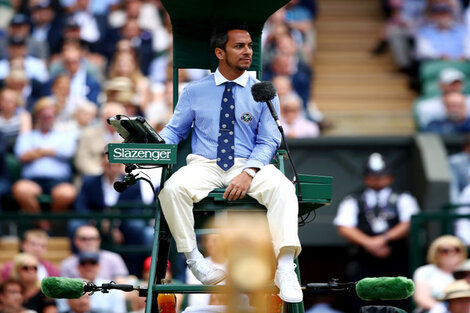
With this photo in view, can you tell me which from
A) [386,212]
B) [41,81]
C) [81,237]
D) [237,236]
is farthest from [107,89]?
[237,236]

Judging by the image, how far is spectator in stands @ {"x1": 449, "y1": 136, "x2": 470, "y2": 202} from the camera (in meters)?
12.8

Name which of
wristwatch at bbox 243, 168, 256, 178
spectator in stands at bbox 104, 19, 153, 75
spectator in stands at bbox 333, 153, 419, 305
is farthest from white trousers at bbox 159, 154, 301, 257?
spectator in stands at bbox 104, 19, 153, 75

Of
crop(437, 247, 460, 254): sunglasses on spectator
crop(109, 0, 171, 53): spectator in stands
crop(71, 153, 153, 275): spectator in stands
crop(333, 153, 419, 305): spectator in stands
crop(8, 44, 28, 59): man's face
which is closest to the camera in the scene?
crop(437, 247, 460, 254): sunglasses on spectator

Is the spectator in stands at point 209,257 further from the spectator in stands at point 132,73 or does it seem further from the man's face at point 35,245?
the spectator in stands at point 132,73

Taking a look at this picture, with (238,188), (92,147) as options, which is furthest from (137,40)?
(238,188)

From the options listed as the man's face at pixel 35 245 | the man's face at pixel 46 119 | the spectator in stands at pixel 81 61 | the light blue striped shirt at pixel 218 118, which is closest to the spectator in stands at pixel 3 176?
the man's face at pixel 46 119

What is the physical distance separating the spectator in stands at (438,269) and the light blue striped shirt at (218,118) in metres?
3.76

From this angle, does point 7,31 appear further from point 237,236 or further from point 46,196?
point 237,236

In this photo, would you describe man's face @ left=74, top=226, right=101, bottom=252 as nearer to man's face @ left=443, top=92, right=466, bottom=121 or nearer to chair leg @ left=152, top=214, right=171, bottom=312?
chair leg @ left=152, top=214, right=171, bottom=312

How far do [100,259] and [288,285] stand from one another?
4.74m

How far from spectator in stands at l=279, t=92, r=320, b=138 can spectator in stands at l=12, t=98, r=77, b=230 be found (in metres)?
2.39

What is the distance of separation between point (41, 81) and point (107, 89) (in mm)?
1384

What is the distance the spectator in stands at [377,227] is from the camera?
38.4 feet

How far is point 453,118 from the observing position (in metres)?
13.5
